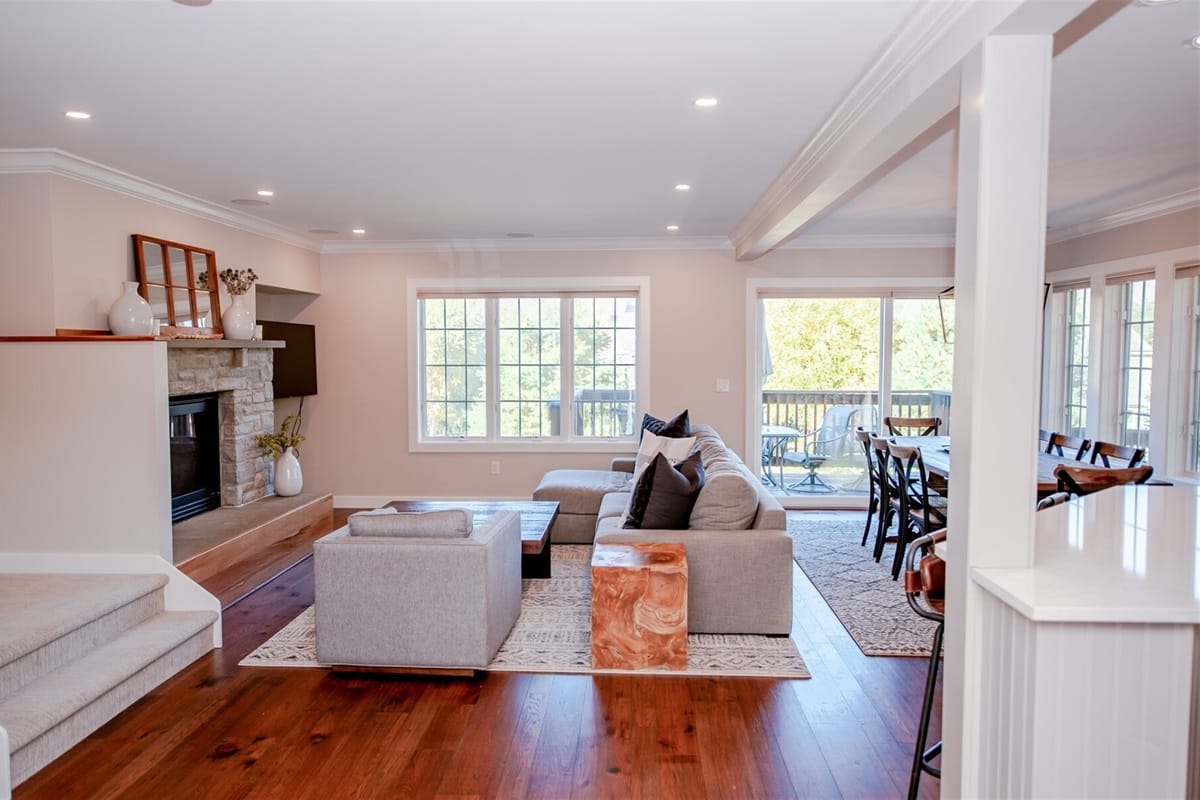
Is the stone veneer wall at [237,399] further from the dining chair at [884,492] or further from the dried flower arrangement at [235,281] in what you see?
the dining chair at [884,492]

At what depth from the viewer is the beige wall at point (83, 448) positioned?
3.82 meters

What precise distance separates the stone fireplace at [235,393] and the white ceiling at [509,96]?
44.0 inches

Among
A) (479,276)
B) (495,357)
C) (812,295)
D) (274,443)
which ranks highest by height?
(479,276)

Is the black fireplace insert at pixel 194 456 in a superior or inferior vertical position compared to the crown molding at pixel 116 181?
inferior

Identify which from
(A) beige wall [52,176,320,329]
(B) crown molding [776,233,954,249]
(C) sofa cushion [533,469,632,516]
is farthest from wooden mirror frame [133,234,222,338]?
(B) crown molding [776,233,954,249]

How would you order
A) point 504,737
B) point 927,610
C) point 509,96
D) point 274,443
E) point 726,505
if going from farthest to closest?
1. point 274,443
2. point 726,505
3. point 509,96
4. point 504,737
5. point 927,610

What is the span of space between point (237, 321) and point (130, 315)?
117cm

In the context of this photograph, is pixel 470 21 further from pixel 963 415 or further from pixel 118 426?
pixel 118 426

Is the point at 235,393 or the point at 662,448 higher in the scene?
the point at 235,393

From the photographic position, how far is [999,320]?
78.9 inches

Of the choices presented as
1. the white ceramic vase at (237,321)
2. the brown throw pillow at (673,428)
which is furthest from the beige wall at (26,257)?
the brown throw pillow at (673,428)

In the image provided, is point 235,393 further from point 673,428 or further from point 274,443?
point 673,428

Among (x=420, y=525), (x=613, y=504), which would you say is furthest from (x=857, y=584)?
(x=420, y=525)

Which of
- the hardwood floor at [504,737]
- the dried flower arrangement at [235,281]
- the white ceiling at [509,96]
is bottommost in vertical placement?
the hardwood floor at [504,737]
